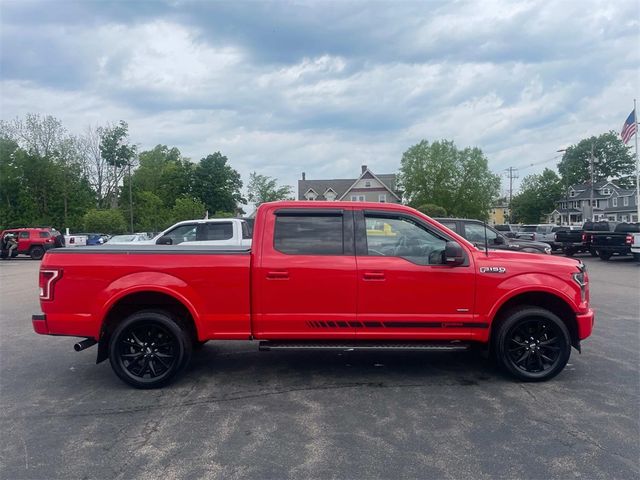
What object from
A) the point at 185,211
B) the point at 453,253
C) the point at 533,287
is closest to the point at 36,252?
the point at 185,211

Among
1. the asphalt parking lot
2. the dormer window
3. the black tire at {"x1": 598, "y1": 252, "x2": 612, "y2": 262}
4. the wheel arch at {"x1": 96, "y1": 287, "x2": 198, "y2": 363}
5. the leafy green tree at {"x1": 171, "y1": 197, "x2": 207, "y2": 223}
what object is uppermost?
the dormer window

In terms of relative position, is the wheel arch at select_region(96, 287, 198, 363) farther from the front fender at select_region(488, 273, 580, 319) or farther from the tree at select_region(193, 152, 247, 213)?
the tree at select_region(193, 152, 247, 213)

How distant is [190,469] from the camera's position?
11.8 feet

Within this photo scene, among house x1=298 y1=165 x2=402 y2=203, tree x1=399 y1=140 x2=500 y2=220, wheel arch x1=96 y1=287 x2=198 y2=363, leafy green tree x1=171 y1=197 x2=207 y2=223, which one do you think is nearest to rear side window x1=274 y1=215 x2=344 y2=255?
wheel arch x1=96 y1=287 x2=198 y2=363

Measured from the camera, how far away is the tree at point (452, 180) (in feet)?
219

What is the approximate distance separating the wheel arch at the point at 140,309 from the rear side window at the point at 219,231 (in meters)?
6.46

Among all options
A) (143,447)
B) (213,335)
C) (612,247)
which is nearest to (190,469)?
(143,447)

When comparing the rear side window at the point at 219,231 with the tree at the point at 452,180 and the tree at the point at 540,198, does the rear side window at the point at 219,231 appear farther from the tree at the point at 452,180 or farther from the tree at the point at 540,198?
the tree at the point at 540,198

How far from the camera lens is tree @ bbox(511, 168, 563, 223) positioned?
8388 cm

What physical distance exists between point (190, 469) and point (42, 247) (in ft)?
96.3

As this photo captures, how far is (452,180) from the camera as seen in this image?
6744cm

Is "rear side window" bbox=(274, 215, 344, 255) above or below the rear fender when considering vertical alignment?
above

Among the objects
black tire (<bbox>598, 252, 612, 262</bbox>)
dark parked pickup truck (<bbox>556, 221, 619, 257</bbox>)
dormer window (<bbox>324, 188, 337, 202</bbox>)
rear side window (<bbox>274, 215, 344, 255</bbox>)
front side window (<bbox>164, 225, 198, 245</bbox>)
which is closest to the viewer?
rear side window (<bbox>274, 215, 344, 255</bbox>)

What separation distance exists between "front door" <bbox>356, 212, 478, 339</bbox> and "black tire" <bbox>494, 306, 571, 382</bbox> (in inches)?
14.7
